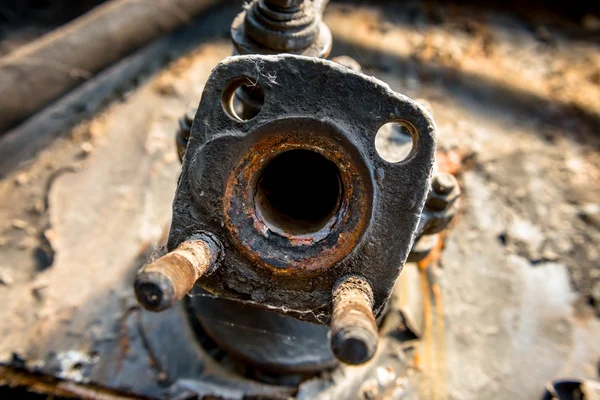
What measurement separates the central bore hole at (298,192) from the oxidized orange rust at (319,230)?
0.13 feet

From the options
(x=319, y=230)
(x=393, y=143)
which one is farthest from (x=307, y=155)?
(x=393, y=143)

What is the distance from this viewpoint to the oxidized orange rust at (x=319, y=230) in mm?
889

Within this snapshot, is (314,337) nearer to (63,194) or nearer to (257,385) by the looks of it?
(257,385)

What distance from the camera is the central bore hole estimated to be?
991 mm

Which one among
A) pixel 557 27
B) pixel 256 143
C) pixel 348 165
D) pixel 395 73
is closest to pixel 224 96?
pixel 256 143

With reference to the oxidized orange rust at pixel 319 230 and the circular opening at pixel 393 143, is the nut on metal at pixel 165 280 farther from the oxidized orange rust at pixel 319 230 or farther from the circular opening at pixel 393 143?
the circular opening at pixel 393 143

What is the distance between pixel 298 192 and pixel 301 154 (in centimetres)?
11

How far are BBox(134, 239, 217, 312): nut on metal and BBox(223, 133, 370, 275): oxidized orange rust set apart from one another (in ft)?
0.45

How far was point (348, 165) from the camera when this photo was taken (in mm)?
887

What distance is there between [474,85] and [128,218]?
1608 mm

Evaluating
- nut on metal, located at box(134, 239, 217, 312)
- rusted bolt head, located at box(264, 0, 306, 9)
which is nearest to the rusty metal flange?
nut on metal, located at box(134, 239, 217, 312)

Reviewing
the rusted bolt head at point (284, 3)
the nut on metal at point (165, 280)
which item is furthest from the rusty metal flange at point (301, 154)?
the rusted bolt head at point (284, 3)

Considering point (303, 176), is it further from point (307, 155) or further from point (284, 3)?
point (284, 3)

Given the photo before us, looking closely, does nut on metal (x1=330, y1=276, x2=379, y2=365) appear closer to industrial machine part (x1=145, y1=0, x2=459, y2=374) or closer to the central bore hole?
industrial machine part (x1=145, y1=0, x2=459, y2=374)
